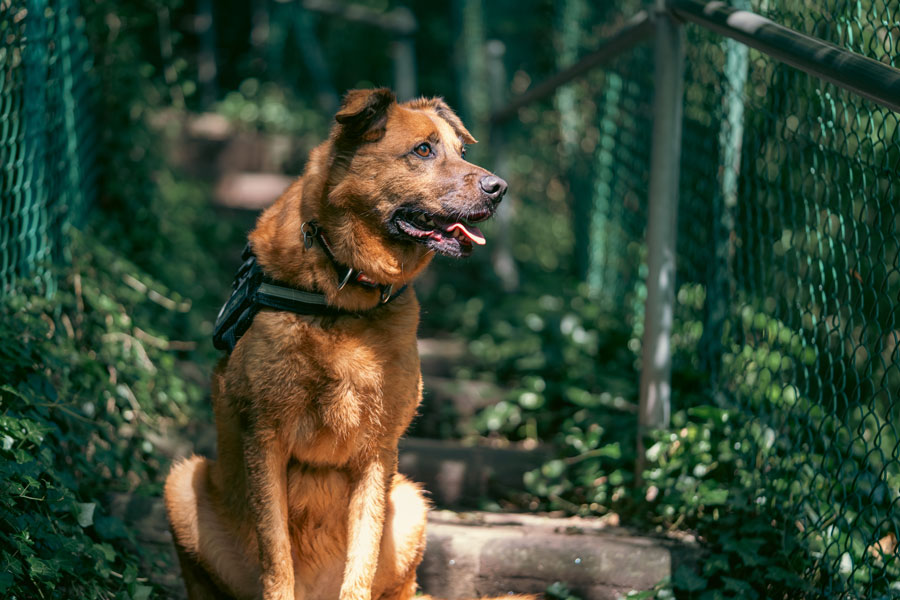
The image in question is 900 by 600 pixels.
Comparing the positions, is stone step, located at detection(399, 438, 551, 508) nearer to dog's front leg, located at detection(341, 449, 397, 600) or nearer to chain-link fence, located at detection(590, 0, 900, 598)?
chain-link fence, located at detection(590, 0, 900, 598)

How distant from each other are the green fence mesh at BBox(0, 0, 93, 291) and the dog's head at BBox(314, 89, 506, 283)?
163cm

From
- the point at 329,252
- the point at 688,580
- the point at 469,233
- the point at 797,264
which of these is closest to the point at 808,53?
the point at 797,264

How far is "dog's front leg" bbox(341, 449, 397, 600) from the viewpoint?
262cm

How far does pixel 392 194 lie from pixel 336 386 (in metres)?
0.63

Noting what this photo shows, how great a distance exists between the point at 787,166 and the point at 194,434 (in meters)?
2.95

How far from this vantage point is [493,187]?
9.13 feet

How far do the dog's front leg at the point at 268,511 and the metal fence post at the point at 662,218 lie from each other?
5.47 feet

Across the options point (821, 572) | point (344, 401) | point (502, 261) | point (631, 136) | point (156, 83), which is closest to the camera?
point (344, 401)

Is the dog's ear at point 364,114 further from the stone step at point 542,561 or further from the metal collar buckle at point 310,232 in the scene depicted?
the stone step at point 542,561

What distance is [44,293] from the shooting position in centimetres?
386

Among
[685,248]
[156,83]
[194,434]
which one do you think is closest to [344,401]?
[194,434]

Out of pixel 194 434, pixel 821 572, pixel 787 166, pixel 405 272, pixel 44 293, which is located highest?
pixel 787 166

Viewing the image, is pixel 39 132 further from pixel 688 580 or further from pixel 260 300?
pixel 688 580

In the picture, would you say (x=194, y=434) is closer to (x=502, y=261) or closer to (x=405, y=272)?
(x=405, y=272)
